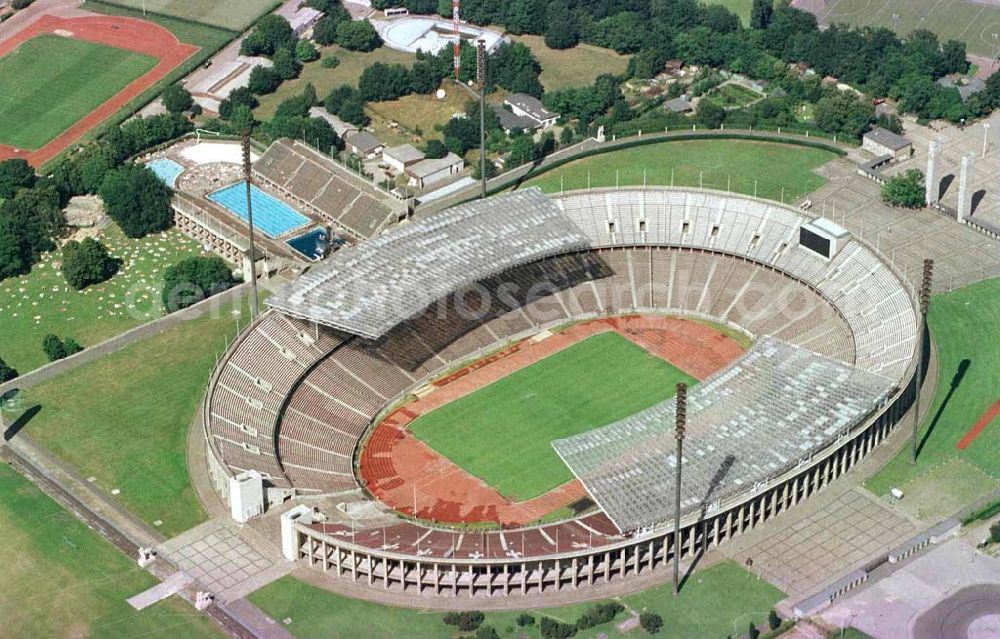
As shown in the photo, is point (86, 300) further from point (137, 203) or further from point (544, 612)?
point (544, 612)

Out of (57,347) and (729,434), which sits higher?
(729,434)

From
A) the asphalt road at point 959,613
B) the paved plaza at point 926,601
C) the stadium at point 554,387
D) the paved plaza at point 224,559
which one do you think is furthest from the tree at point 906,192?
the paved plaza at point 224,559

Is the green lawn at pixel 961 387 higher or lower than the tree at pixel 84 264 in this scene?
higher

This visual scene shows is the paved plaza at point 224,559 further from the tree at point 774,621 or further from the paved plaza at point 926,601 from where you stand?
the paved plaza at point 926,601

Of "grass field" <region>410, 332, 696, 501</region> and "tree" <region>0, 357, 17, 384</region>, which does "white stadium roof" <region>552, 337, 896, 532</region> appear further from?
"tree" <region>0, 357, 17, 384</region>

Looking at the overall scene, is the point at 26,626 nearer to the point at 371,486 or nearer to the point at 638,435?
the point at 371,486

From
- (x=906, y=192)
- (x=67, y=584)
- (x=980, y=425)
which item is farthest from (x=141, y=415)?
(x=906, y=192)
